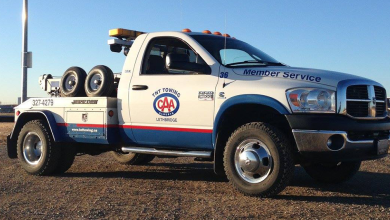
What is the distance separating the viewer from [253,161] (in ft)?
18.6

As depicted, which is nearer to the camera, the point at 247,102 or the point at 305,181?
the point at 247,102

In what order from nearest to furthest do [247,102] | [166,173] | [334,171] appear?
[247,102] → [334,171] → [166,173]

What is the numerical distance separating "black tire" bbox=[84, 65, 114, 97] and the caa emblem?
3.31 ft

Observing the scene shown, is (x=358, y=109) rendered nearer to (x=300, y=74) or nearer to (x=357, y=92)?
(x=357, y=92)

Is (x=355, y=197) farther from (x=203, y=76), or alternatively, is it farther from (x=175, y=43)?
(x=175, y=43)

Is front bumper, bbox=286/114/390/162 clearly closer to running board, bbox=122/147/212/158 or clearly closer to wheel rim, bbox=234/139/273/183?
wheel rim, bbox=234/139/273/183

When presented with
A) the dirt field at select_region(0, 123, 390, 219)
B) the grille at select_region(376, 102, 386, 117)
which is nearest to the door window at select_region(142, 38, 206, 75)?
the dirt field at select_region(0, 123, 390, 219)

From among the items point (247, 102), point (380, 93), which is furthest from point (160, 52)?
point (380, 93)

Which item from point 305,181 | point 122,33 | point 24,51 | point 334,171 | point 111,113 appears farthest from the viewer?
point 24,51

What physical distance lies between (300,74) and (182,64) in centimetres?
142

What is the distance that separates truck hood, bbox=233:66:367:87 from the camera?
5496 mm

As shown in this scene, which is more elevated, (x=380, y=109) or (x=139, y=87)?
(x=139, y=87)

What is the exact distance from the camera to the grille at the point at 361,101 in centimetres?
554

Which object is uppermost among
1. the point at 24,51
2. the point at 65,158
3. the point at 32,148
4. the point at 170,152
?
the point at 24,51
